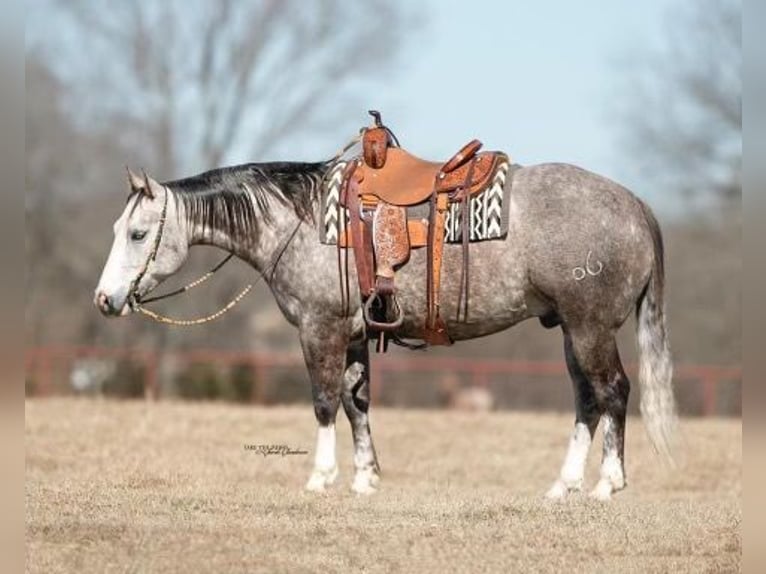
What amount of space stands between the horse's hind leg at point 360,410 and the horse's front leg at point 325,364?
34 centimetres

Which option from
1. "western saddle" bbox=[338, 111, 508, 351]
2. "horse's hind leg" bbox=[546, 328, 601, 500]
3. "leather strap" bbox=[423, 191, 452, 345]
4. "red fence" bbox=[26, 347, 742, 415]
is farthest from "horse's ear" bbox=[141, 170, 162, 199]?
"red fence" bbox=[26, 347, 742, 415]

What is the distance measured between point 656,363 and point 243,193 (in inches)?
139

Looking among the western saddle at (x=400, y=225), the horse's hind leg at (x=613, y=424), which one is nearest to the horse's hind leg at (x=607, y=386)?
the horse's hind leg at (x=613, y=424)

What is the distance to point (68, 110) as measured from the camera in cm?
3547

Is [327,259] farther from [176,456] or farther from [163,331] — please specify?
[163,331]

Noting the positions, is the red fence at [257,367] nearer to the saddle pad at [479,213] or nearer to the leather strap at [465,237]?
the saddle pad at [479,213]

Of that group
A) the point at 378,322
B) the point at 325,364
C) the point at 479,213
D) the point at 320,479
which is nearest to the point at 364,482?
the point at 320,479

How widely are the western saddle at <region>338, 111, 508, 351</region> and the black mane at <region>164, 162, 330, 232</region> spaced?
47cm

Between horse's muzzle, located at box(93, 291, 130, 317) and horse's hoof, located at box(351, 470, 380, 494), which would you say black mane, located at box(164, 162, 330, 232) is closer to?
horse's muzzle, located at box(93, 291, 130, 317)

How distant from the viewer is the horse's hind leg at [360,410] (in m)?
10.3
